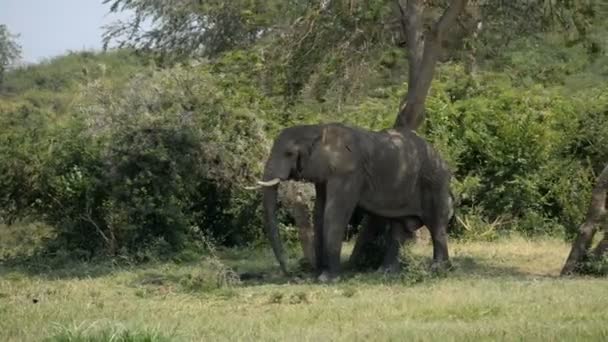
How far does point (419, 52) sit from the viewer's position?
18.6 metres

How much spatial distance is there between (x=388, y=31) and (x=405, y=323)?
387 inches

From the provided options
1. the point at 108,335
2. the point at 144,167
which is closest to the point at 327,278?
the point at 144,167

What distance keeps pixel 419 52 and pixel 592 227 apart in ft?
14.4

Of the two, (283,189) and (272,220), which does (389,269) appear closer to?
(272,220)

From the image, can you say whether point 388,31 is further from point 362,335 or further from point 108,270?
point 362,335

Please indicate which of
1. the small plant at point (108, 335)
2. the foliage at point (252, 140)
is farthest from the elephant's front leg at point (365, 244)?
the small plant at point (108, 335)

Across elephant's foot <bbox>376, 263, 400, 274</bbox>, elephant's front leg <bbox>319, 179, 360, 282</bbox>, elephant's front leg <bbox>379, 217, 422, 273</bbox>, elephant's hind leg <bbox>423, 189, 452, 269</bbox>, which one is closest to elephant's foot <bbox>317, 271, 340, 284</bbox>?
elephant's front leg <bbox>319, 179, 360, 282</bbox>

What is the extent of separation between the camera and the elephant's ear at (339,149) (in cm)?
1593

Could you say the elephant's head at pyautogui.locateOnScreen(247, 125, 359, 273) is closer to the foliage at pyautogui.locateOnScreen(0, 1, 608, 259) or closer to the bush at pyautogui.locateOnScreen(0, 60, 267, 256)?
the foliage at pyautogui.locateOnScreen(0, 1, 608, 259)

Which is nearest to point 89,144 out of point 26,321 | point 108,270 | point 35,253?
point 35,253

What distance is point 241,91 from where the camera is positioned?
22.7 meters

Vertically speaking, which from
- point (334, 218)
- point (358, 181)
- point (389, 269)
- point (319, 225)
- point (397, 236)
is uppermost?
point (358, 181)

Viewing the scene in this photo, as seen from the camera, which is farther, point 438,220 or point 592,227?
point 438,220

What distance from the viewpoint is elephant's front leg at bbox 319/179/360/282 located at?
52.1 ft
